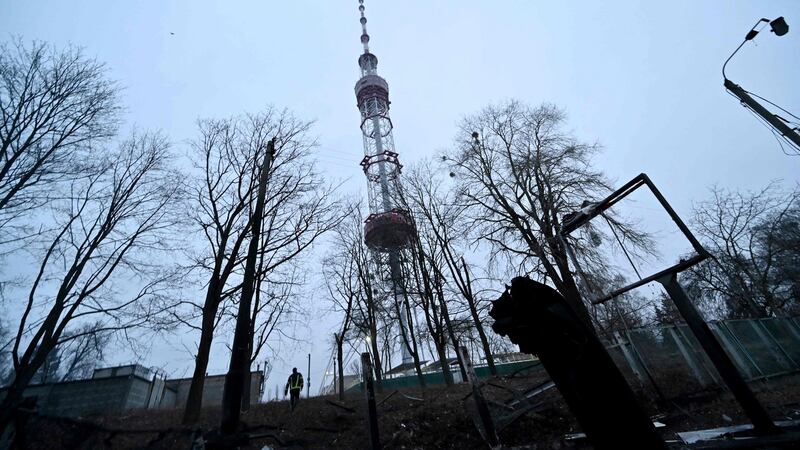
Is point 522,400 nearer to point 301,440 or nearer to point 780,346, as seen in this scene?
point 301,440

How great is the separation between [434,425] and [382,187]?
106 feet

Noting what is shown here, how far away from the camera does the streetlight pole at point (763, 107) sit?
8.55 meters

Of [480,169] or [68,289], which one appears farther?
[480,169]

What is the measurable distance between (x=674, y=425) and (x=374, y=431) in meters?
7.11

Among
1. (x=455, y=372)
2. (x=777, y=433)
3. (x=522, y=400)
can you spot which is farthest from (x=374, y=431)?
(x=455, y=372)

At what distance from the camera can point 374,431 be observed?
7613mm

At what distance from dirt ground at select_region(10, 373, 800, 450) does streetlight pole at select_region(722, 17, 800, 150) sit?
269 inches

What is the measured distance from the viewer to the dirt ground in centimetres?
759

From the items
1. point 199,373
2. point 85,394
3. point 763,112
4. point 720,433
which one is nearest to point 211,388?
point 85,394

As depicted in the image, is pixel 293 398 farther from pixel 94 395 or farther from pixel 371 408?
pixel 94 395

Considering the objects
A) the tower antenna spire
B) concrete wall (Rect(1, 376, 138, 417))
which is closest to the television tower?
the tower antenna spire

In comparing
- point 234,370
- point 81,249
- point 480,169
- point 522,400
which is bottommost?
point 522,400

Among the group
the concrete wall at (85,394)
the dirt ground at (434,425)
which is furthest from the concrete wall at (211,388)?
the dirt ground at (434,425)

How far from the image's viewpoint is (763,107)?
909 centimetres
